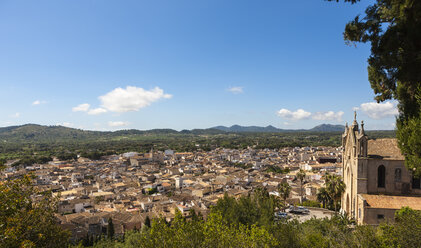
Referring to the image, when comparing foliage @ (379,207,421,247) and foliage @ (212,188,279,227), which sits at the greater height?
foliage @ (379,207,421,247)

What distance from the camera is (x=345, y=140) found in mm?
33844

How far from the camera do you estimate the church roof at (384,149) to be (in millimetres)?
27783

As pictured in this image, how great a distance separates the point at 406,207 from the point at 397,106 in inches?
651

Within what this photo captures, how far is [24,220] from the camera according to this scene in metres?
11.2

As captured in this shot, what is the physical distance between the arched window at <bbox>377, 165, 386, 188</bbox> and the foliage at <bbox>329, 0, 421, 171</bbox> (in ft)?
58.1

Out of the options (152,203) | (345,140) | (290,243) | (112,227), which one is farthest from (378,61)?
(152,203)

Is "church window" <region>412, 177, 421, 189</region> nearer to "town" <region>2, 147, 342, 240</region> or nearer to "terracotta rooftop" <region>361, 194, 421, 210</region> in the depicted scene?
"terracotta rooftop" <region>361, 194, 421, 210</region>

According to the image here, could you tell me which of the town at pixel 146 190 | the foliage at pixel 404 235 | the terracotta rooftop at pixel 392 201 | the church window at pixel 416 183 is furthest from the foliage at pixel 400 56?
the town at pixel 146 190

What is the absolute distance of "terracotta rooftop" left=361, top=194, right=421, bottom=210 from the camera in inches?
1033

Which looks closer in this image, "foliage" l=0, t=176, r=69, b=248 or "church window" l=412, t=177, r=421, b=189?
"foliage" l=0, t=176, r=69, b=248

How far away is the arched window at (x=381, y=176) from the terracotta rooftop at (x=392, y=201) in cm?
127

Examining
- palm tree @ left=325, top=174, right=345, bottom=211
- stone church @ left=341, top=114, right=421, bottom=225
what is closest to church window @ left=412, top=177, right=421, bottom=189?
stone church @ left=341, top=114, right=421, bottom=225

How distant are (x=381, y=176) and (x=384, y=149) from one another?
2.91 metres

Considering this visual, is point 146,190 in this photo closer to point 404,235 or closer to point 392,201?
point 392,201
